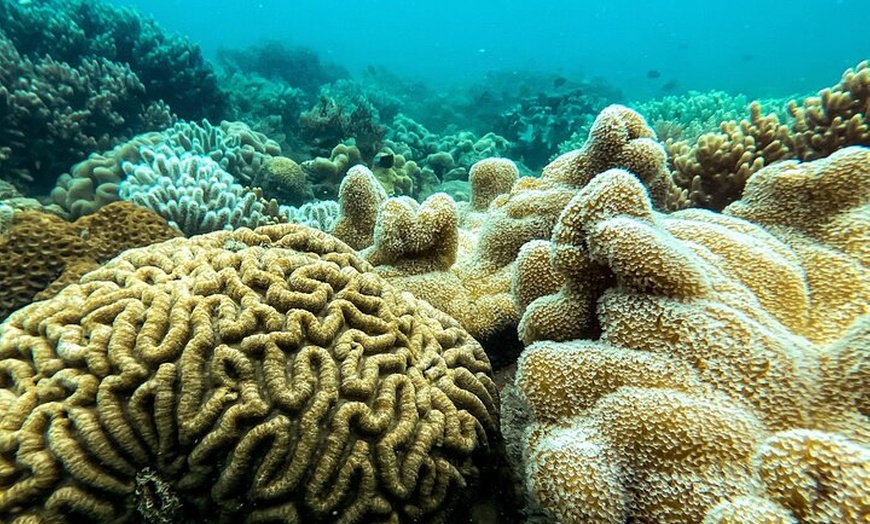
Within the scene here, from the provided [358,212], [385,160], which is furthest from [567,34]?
[358,212]

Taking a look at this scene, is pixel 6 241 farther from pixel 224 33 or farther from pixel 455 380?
pixel 224 33

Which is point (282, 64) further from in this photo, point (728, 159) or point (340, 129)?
point (728, 159)

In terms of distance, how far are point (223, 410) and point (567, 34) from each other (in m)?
120

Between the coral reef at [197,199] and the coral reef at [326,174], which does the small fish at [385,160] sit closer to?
the coral reef at [326,174]

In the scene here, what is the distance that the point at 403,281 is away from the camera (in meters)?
3.24

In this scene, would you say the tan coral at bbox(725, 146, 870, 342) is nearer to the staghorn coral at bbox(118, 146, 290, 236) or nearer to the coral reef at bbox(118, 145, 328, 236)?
the coral reef at bbox(118, 145, 328, 236)

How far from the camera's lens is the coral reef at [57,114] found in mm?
7656

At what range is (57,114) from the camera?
26.5ft

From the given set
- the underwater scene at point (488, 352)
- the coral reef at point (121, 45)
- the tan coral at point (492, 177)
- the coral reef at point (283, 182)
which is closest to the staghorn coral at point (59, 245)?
the underwater scene at point (488, 352)

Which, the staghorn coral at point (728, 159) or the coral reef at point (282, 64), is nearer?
the staghorn coral at point (728, 159)

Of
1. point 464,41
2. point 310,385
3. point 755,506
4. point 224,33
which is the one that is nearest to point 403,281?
point 310,385

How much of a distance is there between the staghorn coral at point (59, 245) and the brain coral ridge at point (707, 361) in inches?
134

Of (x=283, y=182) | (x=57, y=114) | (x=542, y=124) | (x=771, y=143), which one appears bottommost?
(x=771, y=143)

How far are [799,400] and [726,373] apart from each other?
0.76ft
